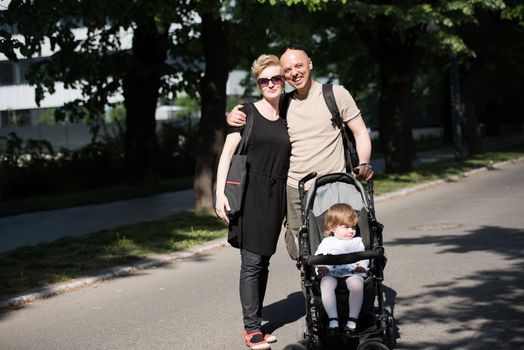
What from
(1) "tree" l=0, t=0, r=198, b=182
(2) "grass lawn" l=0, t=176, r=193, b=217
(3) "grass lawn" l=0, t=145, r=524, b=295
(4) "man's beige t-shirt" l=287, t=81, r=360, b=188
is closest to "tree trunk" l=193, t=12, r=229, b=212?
(3) "grass lawn" l=0, t=145, r=524, b=295

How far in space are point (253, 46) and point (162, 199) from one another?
13.4 ft

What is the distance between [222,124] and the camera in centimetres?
1861

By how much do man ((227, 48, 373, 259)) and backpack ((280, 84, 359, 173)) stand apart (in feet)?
0.10

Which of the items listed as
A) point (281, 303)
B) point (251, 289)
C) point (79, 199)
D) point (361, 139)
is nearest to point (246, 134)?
point (361, 139)

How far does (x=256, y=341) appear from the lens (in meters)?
7.19

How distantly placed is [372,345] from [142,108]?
20.0 meters

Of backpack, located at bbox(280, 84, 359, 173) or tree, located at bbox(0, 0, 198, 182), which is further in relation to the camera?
tree, located at bbox(0, 0, 198, 182)

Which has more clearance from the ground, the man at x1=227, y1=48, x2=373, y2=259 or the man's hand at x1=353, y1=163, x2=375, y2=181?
the man at x1=227, y1=48, x2=373, y2=259

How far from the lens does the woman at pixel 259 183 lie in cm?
725

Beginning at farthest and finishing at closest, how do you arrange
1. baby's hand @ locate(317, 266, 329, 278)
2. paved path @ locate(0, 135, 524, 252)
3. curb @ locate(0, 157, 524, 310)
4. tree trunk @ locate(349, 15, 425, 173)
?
tree trunk @ locate(349, 15, 425, 173), paved path @ locate(0, 135, 524, 252), curb @ locate(0, 157, 524, 310), baby's hand @ locate(317, 266, 329, 278)

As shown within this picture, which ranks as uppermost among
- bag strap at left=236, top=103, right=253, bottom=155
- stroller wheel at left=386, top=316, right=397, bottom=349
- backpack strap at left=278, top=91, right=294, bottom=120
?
backpack strap at left=278, top=91, right=294, bottom=120

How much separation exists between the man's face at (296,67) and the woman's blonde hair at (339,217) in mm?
1007

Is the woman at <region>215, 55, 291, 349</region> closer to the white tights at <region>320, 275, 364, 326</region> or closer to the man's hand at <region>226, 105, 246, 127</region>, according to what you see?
the man's hand at <region>226, 105, 246, 127</region>

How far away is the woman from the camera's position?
725 centimetres
